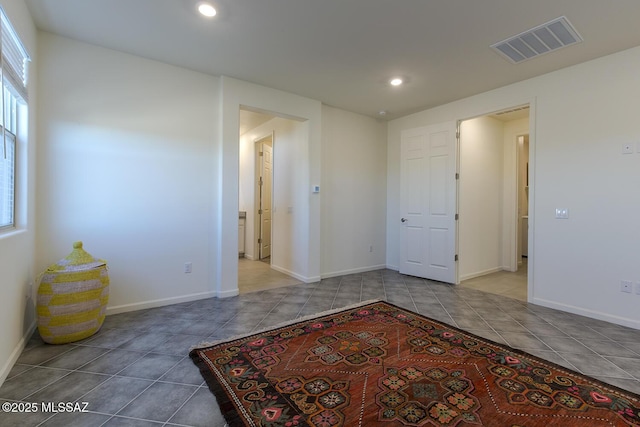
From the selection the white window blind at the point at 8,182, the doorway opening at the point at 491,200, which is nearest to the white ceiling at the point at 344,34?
the white window blind at the point at 8,182

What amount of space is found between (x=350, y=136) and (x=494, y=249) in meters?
3.21

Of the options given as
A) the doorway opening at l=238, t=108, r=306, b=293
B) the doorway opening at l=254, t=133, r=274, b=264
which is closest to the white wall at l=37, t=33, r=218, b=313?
the doorway opening at l=238, t=108, r=306, b=293

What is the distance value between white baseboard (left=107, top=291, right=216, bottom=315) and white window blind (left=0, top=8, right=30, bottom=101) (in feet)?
6.61

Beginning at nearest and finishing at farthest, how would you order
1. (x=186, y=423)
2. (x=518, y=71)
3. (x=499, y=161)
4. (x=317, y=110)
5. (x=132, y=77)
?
(x=186, y=423), (x=132, y=77), (x=518, y=71), (x=317, y=110), (x=499, y=161)

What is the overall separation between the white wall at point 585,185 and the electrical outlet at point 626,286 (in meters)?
0.03

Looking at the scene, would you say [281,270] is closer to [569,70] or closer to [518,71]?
[518,71]

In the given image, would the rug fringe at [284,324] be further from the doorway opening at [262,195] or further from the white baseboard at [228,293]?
the doorway opening at [262,195]

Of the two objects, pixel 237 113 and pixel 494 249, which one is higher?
pixel 237 113

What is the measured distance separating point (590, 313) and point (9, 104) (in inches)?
215

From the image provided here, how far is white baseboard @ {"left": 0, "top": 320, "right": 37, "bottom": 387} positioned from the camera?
6.04ft

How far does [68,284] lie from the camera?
2.33 meters

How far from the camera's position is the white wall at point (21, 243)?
1.90 m

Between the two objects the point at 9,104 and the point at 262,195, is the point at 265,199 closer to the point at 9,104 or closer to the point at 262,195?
the point at 262,195

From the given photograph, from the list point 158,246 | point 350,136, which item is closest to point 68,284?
point 158,246
